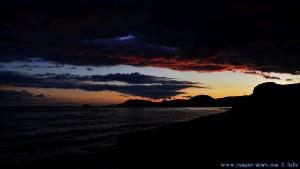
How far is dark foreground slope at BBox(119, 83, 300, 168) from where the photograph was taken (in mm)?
17578

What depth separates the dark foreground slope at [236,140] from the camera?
692 inches

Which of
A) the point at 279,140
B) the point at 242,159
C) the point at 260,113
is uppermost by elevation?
the point at 260,113

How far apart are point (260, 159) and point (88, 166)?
50.6ft

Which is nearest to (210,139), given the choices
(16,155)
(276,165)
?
(276,165)

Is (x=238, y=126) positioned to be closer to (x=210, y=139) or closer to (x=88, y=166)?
(x=210, y=139)

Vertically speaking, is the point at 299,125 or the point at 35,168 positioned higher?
the point at 299,125

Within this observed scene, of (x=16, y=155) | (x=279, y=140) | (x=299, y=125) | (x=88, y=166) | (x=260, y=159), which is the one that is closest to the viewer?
(x=260, y=159)

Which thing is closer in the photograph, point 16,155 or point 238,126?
point 238,126

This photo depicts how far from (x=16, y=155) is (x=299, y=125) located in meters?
29.7

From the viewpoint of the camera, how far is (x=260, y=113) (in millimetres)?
24250

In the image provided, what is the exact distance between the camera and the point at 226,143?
20.0 metres

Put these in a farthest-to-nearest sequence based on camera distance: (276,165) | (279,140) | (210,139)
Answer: (210,139), (279,140), (276,165)

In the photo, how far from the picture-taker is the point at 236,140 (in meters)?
20.2

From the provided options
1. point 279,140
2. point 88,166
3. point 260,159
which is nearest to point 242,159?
point 260,159
